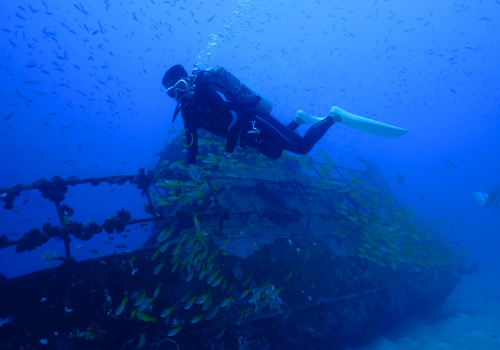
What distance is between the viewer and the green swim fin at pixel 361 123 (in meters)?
6.13

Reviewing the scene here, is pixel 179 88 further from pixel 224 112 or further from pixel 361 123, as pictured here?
pixel 361 123

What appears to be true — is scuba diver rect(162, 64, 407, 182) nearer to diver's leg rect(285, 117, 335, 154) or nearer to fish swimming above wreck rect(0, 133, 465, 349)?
diver's leg rect(285, 117, 335, 154)

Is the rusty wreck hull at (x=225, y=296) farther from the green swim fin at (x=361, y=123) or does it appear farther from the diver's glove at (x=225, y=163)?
the green swim fin at (x=361, y=123)

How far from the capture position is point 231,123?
4.49 metres

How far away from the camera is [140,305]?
141 inches

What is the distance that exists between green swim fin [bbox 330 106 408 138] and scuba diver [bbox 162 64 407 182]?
1836 millimetres

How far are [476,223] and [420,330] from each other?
63480 mm

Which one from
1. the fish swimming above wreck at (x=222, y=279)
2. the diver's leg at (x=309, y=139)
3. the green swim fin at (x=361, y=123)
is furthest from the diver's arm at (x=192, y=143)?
the green swim fin at (x=361, y=123)

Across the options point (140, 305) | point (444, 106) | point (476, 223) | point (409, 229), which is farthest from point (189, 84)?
point (444, 106)

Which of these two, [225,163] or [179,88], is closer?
[179,88]

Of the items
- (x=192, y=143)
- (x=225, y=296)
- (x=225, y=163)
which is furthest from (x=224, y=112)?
(x=225, y=296)

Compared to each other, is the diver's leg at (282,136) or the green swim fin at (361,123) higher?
the green swim fin at (361,123)

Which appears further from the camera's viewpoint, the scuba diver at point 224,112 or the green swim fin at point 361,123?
the green swim fin at point 361,123

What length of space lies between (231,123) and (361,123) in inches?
152
